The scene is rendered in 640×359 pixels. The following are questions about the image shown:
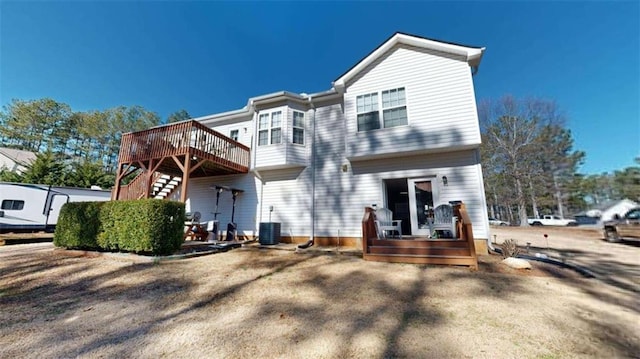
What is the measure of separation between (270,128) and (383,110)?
510 centimetres

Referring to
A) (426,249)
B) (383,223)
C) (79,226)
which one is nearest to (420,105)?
(383,223)

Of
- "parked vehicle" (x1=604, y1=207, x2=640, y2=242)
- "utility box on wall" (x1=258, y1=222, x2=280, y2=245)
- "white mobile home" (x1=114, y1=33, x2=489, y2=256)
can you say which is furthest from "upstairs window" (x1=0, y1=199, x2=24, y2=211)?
"parked vehicle" (x1=604, y1=207, x2=640, y2=242)

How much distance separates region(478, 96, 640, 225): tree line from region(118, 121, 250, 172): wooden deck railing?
2846 centimetres

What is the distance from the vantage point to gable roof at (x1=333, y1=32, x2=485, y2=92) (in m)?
8.05

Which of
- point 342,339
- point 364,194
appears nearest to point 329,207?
point 364,194

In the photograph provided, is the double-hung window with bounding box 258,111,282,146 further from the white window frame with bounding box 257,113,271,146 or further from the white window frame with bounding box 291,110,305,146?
the white window frame with bounding box 291,110,305,146

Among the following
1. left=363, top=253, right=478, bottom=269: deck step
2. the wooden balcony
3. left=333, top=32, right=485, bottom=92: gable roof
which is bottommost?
left=363, top=253, right=478, bottom=269: deck step

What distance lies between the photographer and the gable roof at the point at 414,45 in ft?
26.4

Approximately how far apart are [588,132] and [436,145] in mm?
34128

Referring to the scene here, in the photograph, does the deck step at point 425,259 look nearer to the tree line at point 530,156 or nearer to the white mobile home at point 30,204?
the white mobile home at point 30,204

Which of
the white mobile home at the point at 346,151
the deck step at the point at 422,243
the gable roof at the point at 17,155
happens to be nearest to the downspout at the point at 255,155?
the white mobile home at the point at 346,151

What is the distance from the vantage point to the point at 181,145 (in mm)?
9148

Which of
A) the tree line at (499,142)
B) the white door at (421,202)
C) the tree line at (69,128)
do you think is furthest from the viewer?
the tree line at (69,128)

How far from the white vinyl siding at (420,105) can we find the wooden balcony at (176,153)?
5.47 metres
